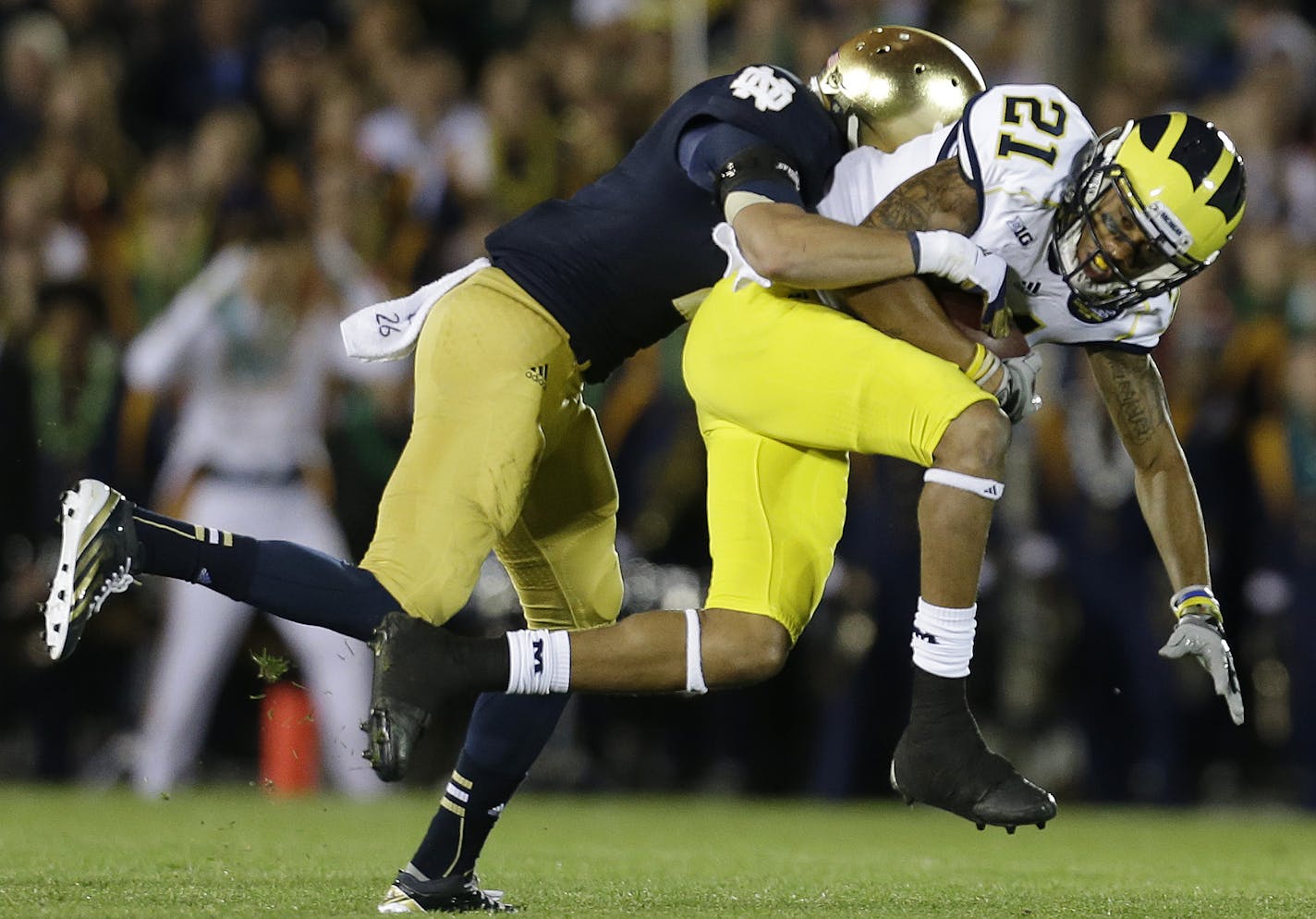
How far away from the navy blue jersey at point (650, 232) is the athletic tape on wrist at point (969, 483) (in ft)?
2.45

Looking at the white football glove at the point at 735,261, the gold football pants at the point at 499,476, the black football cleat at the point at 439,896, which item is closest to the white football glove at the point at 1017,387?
the white football glove at the point at 735,261

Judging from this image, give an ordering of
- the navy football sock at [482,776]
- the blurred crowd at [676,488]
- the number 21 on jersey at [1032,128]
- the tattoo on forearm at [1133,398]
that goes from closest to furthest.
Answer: the number 21 on jersey at [1032,128], the navy football sock at [482,776], the tattoo on forearm at [1133,398], the blurred crowd at [676,488]

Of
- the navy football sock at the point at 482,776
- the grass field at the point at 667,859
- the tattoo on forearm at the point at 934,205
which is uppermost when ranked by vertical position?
the tattoo on forearm at the point at 934,205

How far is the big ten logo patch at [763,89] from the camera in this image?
4.21 m

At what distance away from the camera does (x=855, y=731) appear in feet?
26.6

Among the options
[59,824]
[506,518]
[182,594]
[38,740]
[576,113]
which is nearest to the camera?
[506,518]

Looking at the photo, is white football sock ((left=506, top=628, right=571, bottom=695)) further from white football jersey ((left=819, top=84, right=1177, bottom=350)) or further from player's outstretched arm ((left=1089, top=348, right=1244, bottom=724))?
player's outstretched arm ((left=1089, top=348, right=1244, bottom=724))

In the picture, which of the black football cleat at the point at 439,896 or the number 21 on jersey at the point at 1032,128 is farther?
the black football cleat at the point at 439,896

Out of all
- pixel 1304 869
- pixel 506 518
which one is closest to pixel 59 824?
pixel 506 518

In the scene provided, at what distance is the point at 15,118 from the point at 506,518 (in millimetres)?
6388

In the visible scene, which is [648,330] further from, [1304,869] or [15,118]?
[15,118]

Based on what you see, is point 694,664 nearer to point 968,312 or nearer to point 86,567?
point 968,312

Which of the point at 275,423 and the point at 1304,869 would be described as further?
the point at 275,423

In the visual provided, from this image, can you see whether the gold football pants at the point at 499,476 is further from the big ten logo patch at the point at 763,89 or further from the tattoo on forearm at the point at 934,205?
the tattoo on forearm at the point at 934,205
